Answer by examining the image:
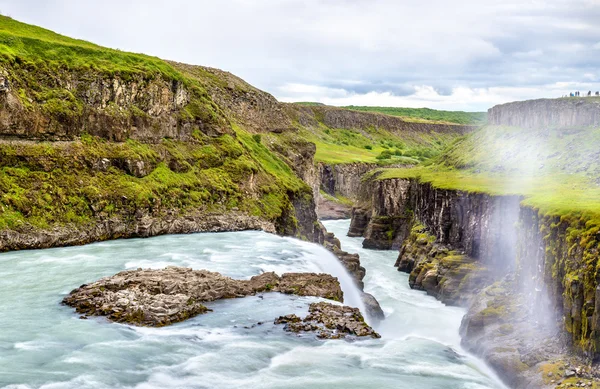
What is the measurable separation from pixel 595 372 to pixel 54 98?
40101 mm

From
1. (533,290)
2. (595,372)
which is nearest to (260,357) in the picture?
(595,372)

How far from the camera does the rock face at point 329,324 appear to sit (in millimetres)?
26328

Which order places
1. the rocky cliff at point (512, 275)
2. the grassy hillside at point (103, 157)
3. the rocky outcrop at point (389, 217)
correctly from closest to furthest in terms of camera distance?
the rocky cliff at point (512, 275)
the grassy hillside at point (103, 157)
the rocky outcrop at point (389, 217)

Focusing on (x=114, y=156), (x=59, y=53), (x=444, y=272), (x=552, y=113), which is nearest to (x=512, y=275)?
(x=444, y=272)

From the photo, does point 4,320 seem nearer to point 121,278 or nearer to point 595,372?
point 121,278

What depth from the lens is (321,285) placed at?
3303cm

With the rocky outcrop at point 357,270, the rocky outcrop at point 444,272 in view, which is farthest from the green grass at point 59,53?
the rocky outcrop at point 444,272

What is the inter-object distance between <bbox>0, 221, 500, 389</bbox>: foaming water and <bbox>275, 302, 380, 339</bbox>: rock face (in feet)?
1.87

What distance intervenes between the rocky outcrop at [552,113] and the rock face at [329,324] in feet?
173

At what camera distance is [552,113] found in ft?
254

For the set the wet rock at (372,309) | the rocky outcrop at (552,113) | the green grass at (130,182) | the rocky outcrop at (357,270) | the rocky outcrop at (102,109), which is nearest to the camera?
the wet rock at (372,309)

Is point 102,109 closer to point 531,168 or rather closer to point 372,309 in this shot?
point 372,309

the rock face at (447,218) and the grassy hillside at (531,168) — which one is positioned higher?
the grassy hillside at (531,168)

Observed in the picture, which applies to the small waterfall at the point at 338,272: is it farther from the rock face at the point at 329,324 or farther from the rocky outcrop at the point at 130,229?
the rocky outcrop at the point at 130,229
